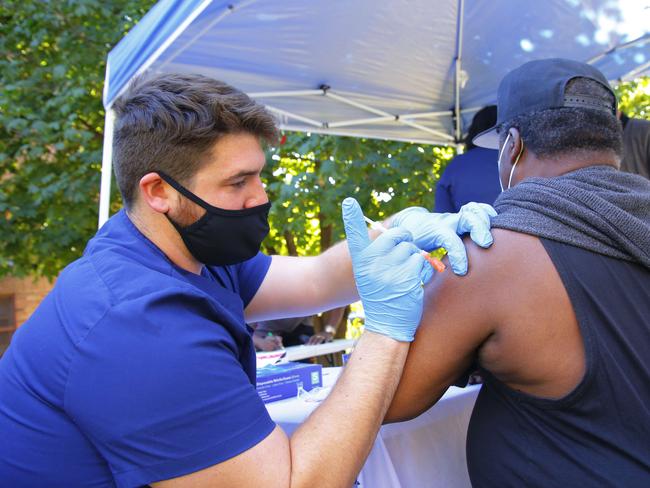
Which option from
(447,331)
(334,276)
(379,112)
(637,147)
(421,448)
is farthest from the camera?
(379,112)

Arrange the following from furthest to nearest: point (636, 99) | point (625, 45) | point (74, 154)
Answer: point (636, 99) → point (74, 154) → point (625, 45)

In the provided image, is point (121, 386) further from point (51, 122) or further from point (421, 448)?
point (51, 122)

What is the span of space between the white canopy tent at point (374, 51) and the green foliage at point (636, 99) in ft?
4.34

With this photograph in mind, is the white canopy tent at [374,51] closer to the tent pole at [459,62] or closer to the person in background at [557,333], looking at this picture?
the tent pole at [459,62]

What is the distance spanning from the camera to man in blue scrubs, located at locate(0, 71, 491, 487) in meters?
1.00

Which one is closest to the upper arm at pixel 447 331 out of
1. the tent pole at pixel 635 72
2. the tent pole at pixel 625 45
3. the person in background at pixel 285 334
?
the person in background at pixel 285 334

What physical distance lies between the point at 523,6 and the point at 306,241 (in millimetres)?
3752

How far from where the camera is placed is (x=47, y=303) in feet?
4.04

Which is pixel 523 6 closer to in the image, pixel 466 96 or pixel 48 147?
pixel 466 96

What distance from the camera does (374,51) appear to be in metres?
4.16

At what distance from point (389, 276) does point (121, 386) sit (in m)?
0.64

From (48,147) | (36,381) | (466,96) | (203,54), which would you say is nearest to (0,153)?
(48,147)

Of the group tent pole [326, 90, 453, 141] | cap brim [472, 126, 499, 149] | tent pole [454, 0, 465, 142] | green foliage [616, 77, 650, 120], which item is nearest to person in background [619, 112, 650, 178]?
tent pole [454, 0, 465, 142]

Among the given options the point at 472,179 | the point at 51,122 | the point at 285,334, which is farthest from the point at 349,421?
the point at 51,122
